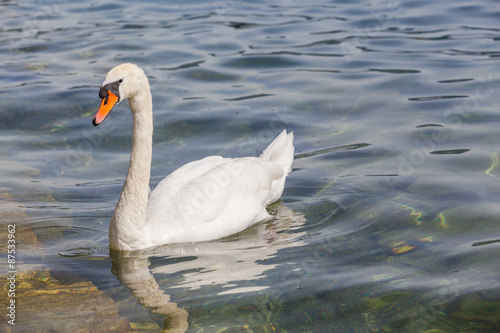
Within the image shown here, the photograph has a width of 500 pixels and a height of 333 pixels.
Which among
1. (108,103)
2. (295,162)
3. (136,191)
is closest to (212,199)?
(136,191)

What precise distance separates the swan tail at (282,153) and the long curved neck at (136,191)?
1.84 metres

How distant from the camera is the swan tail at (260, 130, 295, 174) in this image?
7553mm

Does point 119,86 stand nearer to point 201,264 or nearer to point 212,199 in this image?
point 212,199

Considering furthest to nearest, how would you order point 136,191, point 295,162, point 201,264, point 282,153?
point 295,162 → point 282,153 → point 136,191 → point 201,264

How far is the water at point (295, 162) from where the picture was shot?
5.04m

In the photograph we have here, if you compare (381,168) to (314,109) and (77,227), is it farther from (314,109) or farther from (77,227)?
(77,227)

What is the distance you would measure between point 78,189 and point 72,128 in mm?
2205

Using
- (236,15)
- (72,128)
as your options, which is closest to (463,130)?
(72,128)

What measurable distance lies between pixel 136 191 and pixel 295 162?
2712mm

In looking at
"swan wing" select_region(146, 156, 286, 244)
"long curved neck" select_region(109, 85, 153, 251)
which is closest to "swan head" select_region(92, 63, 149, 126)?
"long curved neck" select_region(109, 85, 153, 251)

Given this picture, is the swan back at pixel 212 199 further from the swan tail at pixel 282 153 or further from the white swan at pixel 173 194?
the swan tail at pixel 282 153

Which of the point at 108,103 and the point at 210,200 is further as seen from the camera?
the point at 210,200

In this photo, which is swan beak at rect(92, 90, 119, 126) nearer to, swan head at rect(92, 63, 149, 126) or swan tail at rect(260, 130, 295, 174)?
swan head at rect(92, 63, 149, 126)

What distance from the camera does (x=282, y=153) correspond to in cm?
764
